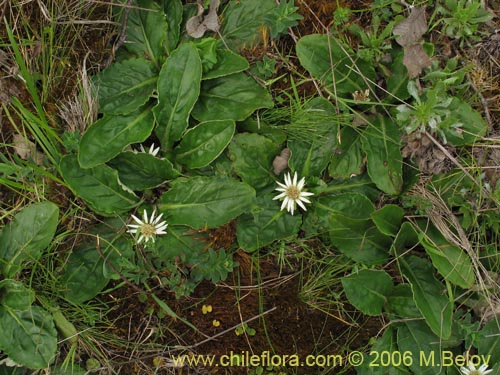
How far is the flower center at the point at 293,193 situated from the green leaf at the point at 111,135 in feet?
2.41

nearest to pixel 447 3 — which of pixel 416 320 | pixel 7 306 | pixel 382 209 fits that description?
pixel 382 209

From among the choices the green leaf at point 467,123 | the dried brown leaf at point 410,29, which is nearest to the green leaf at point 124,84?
the dried brown leaf at point 410,29

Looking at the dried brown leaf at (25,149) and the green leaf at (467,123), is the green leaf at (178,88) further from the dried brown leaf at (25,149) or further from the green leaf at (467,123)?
the green leaf at (467,123)

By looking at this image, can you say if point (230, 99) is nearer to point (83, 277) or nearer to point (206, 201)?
point (206, 201)

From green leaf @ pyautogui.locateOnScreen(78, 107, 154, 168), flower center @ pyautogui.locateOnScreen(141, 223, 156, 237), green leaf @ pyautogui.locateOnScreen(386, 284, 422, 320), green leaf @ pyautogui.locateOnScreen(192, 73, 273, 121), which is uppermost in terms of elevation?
green leaf @ pyautogui.locateOnScreen(192, 73, 273, 121)

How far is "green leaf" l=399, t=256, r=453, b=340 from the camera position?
2922mm

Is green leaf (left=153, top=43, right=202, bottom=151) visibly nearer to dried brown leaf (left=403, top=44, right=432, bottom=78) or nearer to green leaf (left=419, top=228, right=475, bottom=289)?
dried brown leaf (left=403, top=44, right=432, bottom=78)

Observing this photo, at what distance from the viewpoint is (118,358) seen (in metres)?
3.05

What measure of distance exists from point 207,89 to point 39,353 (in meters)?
1.50

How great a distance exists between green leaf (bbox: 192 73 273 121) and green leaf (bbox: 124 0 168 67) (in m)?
0.29

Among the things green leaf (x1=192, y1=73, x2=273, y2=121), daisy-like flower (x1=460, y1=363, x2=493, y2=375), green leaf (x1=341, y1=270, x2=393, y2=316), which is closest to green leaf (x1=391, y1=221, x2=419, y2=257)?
green leaf (x1=341, y1=270, x2=393, y2=316)

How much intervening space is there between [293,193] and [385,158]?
0.49 m

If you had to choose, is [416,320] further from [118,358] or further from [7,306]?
[7,306]

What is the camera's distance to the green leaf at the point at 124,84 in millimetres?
3008
